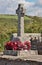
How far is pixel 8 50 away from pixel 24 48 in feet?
3.32

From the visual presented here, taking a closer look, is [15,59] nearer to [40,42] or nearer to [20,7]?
[40,42]

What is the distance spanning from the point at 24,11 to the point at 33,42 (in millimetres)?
3501

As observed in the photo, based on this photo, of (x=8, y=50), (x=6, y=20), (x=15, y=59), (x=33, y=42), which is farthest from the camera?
(x=6, y=20)

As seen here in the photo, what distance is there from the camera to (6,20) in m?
100

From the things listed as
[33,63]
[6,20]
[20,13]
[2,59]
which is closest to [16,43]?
[2,59]

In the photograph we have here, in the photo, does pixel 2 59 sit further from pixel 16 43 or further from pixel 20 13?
pixel 20 13

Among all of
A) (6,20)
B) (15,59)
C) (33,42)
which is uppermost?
(15,59)

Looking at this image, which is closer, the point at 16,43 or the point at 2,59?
the point at 2,59

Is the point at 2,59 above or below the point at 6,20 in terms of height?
above

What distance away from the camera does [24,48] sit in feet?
56.0

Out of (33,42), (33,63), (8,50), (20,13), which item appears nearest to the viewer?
(33,63)

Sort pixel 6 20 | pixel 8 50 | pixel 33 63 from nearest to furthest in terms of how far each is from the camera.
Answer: pixel 33 63
pixel 8 50
pixel 6 20

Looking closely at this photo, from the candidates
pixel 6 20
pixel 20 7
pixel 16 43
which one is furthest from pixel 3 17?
pixel 16 43

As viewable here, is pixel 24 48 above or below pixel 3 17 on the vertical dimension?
above
